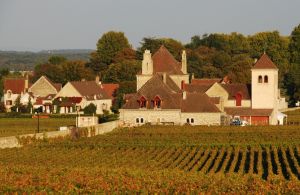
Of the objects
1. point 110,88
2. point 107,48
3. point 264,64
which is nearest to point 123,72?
point 110,88

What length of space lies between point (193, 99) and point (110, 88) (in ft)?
113

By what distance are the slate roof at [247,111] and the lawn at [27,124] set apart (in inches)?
550

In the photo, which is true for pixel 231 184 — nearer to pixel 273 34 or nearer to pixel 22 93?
pixel 22 93

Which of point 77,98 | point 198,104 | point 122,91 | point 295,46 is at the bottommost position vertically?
point 198,104

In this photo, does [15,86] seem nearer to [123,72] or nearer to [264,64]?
[123,72]

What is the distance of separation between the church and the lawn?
21.0 feet

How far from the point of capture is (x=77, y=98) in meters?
96.1

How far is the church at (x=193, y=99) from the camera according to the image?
72.0 metres

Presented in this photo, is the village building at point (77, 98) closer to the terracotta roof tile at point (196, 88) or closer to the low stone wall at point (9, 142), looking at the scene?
the terracotta roof tile at point (196, 88)

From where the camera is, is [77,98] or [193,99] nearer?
[193,99]

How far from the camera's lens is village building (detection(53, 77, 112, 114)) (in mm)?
95812

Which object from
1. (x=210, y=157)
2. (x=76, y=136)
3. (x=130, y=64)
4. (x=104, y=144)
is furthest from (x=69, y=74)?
(x=210, y=157)

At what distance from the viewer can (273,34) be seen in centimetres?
14850

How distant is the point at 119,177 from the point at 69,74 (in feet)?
293
